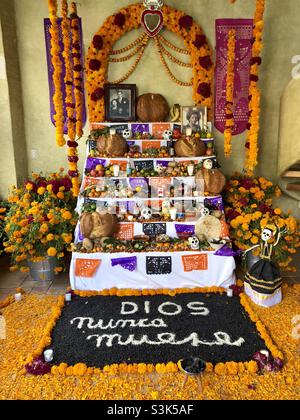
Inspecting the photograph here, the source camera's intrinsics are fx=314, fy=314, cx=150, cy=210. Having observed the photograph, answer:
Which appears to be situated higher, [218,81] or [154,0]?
[154,0]

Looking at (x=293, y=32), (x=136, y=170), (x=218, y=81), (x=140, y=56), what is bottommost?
(x=136, y=170)

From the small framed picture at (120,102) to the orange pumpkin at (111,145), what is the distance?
49 centimetres

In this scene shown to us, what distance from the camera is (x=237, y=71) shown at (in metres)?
4.41

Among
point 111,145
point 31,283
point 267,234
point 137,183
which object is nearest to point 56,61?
point 111,145

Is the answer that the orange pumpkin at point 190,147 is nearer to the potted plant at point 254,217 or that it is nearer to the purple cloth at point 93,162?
the potted plant at point 254,217

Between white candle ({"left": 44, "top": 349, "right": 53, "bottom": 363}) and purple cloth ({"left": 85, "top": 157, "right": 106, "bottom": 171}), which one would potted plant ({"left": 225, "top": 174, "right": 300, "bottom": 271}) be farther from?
white candle ({"left": 44, "top": 349, "right": 53, "bottom": 363})

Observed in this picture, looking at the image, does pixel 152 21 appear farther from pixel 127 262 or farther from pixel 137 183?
pixel 127 262

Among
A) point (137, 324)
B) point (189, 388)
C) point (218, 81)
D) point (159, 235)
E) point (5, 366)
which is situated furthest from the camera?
point (218, 81)

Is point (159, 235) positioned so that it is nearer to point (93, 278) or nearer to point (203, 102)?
point (93, 278)

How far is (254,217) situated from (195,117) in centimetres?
165

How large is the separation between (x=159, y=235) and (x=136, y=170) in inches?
36.7

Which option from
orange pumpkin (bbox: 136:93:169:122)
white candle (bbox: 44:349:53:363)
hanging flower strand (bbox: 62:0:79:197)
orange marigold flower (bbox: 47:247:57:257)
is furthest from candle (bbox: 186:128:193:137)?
white candle (bbox: 44:349:53:363)
